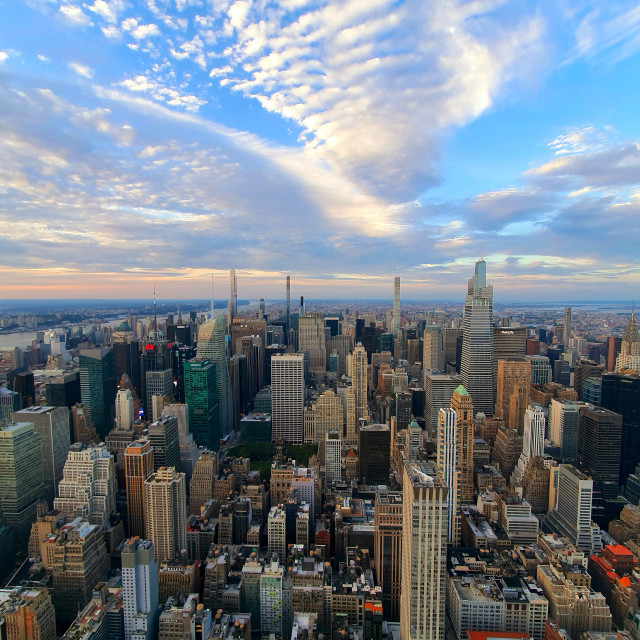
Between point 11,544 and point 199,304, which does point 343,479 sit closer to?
point 11,544

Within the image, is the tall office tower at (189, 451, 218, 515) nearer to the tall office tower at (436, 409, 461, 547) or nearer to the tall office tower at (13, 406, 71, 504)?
the tall office tower at (13, 406, 71, 504)

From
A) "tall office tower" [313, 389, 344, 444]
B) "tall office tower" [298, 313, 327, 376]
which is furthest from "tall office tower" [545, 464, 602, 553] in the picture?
"tall office tower" [298, 313, 327, 376]

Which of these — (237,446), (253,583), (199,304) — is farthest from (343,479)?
(199,304)

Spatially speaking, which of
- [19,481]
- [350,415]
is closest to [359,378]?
[350,415]

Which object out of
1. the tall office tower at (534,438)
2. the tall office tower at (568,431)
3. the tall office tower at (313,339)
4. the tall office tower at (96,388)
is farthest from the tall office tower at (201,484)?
the tall office tower at (313,339)

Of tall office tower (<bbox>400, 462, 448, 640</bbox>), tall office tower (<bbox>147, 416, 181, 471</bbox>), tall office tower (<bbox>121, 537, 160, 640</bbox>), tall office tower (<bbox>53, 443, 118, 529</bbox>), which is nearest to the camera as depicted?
tall office tower (<bbox>400, 462, 448, 640</bbox>)

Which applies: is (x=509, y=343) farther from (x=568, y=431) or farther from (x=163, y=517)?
(x=163, y=517)
